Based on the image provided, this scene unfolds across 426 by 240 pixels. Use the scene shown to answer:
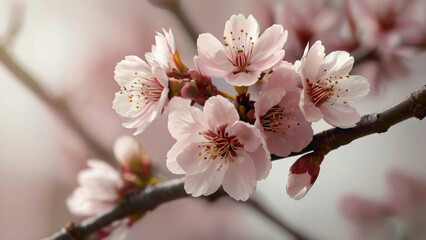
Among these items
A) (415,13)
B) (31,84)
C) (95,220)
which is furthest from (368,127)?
(31,84)

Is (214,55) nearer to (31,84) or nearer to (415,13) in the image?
(415,13)

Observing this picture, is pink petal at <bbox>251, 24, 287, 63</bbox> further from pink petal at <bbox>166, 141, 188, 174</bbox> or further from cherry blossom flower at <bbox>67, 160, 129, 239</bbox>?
cherry blossom flower at <bbox>67, 160, 129, 239</bbox>

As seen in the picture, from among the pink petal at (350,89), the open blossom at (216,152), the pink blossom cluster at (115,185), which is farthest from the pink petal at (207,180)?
the pink blossom cluster at (115,185)

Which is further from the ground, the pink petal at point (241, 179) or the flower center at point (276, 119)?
the flower center at point (276, 119)

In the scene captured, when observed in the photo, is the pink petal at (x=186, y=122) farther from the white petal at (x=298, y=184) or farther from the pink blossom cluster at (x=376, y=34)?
the pink blossom cluster at (x=376, y=34)

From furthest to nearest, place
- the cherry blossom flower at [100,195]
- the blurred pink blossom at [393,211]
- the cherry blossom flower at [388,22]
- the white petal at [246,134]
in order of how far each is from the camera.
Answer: the blurred pink blossom at [393,211], the cherry blossom flower at [388,22], the cherry blossom flower at [100,195], the white petal at [246,134]
